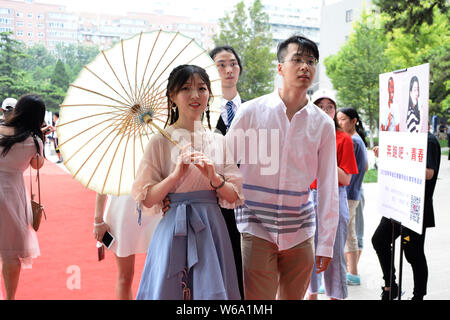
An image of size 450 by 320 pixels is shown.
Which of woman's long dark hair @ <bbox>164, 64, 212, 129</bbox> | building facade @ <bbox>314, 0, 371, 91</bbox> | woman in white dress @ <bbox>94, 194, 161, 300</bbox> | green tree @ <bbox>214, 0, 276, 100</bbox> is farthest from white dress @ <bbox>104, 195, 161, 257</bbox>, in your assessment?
building facade @ <bbox>314, 0, 371, 91</bbox>

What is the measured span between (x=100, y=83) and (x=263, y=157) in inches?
33.6

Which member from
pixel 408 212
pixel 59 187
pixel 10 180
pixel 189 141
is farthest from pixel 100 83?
pixel 59 187

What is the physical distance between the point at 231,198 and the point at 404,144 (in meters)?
1.45

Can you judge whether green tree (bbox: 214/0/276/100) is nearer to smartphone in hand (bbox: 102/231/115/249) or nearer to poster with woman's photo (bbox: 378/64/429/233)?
poster with woman's photo (bbox: 378/64/429/233)

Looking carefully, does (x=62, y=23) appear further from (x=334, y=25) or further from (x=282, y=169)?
(x=334, y=25)

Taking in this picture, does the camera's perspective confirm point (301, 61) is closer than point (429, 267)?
Yes

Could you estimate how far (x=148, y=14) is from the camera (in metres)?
14.2

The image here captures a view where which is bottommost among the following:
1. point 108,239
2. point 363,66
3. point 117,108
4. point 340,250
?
point 340,250

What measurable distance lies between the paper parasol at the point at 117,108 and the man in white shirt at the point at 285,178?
421 mm

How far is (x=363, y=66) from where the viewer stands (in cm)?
2316

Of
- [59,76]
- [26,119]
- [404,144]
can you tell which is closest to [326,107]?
[404,144]

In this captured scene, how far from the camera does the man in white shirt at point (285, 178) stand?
86.9 inches

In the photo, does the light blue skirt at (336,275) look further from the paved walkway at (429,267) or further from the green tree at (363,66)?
the green tree at (363,66)

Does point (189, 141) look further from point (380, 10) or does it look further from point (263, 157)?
point (380, 10)
